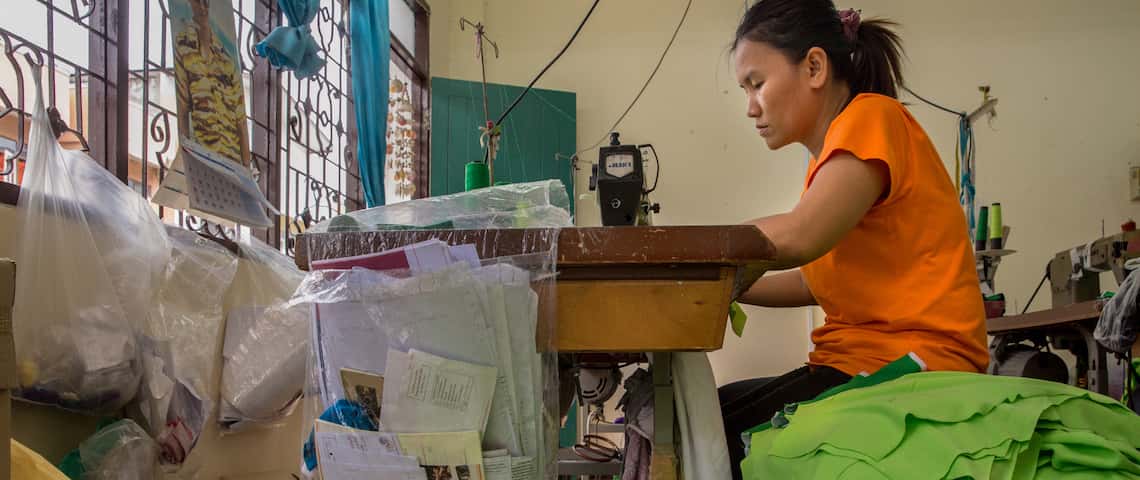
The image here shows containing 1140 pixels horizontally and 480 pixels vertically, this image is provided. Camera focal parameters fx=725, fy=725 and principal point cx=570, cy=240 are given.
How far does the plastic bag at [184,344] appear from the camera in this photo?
1411mm

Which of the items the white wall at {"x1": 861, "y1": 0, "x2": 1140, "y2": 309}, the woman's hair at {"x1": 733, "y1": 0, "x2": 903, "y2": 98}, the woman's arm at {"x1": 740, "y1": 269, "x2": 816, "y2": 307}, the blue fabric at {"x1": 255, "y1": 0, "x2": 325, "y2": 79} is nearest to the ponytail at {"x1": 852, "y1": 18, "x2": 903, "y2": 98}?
the woman's hair at {"x1": 733, "y1": 0, "x2": 903, "y2": 98}

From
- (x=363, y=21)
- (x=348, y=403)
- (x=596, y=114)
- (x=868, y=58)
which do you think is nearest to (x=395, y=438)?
(x=348, y=403)

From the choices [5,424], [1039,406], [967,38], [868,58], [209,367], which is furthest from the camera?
[967,38]

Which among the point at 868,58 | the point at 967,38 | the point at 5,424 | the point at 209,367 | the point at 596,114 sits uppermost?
the point at 967,38

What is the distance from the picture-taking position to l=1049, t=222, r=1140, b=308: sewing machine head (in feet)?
7.25

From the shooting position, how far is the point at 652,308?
31.9 inches

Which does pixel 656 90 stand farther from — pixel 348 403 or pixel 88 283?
pixel 348 403

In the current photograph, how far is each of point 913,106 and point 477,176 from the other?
12.4ft

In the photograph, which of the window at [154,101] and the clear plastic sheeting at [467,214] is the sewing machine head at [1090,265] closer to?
the clear plastic sheeting at [467,214]

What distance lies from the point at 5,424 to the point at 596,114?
4.13 m

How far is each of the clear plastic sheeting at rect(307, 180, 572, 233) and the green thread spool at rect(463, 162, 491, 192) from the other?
0.46 m

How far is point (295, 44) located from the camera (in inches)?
84.7

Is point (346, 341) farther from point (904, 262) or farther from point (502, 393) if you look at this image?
point (904, 262)

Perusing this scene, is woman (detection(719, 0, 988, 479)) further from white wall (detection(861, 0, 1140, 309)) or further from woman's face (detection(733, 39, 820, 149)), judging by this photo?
white wall (detection(861, 0, 1140, 309))
